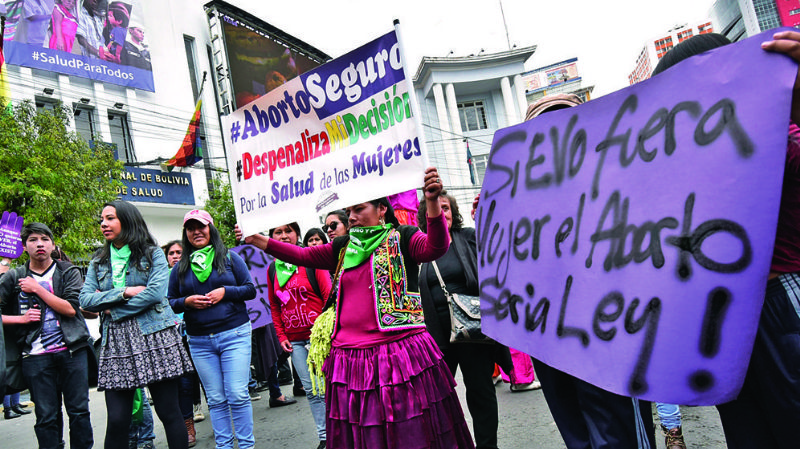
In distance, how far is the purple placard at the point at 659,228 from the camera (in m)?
1.44

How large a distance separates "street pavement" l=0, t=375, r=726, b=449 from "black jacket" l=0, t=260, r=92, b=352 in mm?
1538

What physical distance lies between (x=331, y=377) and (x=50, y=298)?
103 inches

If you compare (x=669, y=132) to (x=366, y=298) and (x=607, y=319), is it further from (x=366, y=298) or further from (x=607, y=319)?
(x=366, y=298)

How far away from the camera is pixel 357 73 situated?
3.23m

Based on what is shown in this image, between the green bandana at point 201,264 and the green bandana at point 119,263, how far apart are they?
0.45 metres

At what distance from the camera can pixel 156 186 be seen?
21672 millimetres

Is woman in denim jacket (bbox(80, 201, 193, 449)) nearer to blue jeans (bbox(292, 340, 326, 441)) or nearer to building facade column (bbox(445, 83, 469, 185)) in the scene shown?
blue jeans (bbox(292, 340, 326, 441))

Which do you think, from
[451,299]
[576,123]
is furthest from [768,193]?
[451,299]

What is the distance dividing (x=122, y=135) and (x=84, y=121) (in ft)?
4.71

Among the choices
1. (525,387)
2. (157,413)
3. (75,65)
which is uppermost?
(75,65)

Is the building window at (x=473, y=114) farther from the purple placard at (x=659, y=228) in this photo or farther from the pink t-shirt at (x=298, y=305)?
the purple placard at (x=659, y=228)

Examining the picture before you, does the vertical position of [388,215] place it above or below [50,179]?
below

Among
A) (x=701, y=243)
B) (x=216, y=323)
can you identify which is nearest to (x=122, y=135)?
(x=216, y=323)

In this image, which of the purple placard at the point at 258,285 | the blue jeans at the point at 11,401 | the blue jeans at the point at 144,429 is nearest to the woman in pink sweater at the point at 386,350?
the blue jeans at the point at 144,429
